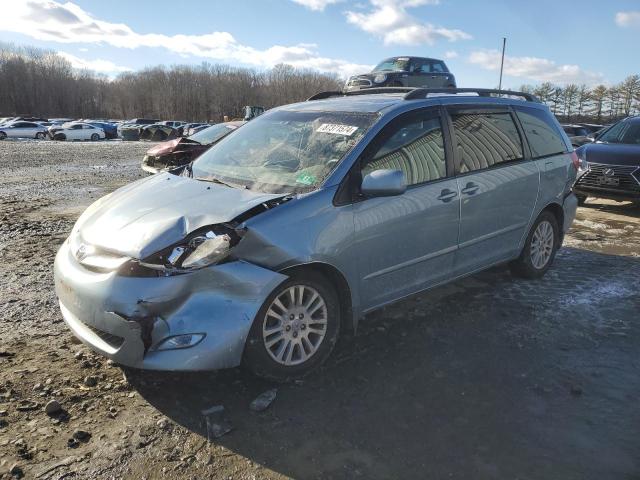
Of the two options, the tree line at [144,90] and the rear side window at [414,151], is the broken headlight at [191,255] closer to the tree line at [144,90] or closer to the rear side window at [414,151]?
the rear side window at [414,151]

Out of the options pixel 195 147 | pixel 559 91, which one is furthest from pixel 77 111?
pixel 195 147

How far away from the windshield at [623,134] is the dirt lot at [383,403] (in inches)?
249

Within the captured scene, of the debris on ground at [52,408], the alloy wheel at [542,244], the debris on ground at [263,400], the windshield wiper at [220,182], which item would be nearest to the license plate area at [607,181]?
the alloy wheel at [542,244]

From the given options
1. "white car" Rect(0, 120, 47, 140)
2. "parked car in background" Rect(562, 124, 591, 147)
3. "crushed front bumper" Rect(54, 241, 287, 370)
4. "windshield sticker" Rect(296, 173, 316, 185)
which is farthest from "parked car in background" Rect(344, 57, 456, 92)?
"white car" Rect(0, 120, 47, 140)

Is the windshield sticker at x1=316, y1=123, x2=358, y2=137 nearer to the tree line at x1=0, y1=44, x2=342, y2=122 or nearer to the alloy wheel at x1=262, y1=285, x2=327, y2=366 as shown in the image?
the alloy wheel at x1=262, y1=285, x2=327, y2=366

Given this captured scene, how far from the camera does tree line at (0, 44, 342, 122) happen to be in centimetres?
9669

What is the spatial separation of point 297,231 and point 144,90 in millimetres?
120529

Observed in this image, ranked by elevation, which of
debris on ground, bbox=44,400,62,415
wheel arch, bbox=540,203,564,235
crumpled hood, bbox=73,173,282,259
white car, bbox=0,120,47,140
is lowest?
debris on ground, bbox=44,400,62,415

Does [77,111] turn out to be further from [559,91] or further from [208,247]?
[208,247]

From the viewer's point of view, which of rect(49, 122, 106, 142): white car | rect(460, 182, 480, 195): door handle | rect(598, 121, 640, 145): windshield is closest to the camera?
rect(460, 182, 480, 195): door handle

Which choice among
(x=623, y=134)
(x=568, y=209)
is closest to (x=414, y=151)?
(x=568, y=209)

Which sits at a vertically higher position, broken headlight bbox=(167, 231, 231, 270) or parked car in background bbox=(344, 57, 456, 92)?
parked car in background bbox=(344, 57, 456, 92)

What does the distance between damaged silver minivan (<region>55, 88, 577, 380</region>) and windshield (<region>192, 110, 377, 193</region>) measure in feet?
0.05

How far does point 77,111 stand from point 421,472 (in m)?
115
